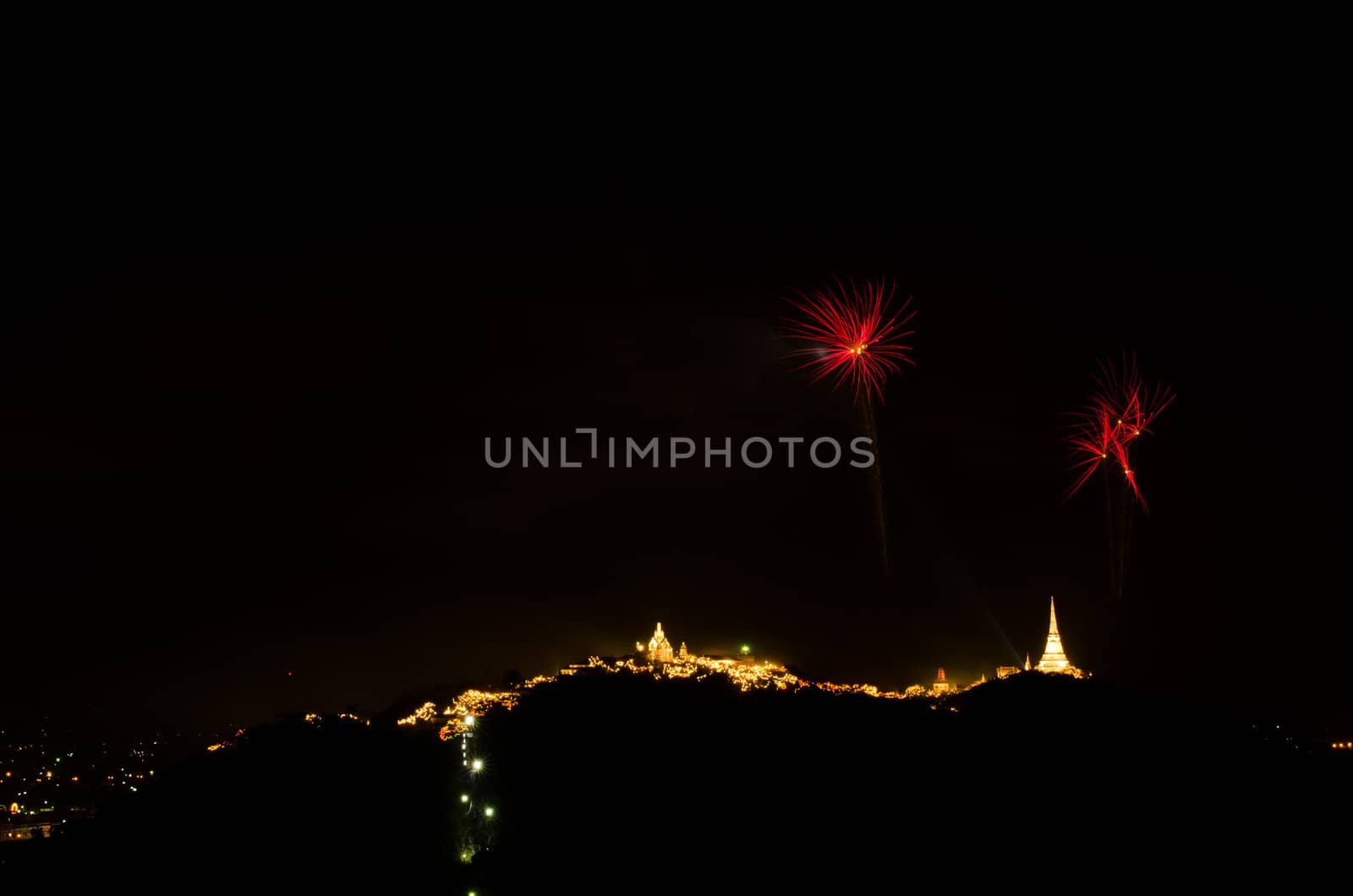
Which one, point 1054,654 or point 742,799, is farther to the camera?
point 1054,654

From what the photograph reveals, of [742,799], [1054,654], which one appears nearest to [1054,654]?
[1054,654]

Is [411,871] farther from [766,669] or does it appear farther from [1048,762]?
[766,669]

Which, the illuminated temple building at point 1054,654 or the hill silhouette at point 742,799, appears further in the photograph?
the illuminated temple building at point 1054,654

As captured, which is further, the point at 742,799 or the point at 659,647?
the point at 659,647

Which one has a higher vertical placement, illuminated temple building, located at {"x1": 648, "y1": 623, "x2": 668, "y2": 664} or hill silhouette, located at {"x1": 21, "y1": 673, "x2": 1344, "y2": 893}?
illuminated temple building, located at {"x1": 648, "y1": 623, "x2": 668, "y2": 664}

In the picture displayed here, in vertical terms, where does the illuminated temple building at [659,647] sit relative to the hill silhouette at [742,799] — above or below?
above

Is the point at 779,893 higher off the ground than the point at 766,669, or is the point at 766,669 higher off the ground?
the point at 766,669

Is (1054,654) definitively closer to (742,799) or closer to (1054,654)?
(1054,654)

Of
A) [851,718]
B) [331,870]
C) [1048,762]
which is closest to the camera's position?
[331,870]

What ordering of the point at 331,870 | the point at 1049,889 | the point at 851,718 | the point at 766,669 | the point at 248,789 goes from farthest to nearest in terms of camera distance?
the point at 766,669 < the point at 851,718 < the point at 248,789 < the point at 331,870 < the point at 1049,889

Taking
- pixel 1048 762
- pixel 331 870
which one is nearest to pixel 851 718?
pixel 1048 762

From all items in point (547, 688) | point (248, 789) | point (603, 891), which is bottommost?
point (603, 891)
